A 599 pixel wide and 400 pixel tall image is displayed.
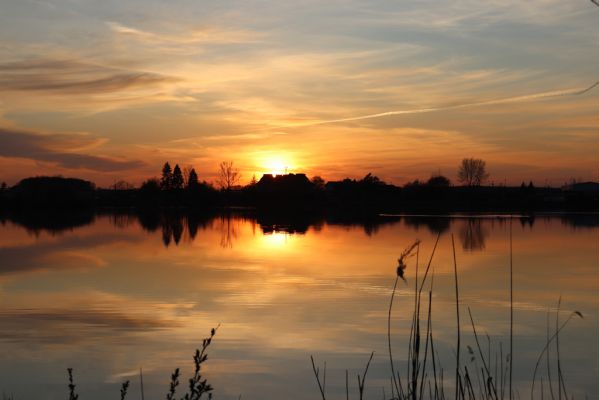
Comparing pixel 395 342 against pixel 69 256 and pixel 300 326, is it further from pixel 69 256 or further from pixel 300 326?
pixel 69 256

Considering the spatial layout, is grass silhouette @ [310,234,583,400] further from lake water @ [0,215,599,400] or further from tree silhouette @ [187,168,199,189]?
tree silhouette @ [187,168,199,189]

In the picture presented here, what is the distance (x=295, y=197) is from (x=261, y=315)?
290 feet

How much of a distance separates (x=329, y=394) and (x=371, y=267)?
12.6m

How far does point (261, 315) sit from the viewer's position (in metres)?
12.6

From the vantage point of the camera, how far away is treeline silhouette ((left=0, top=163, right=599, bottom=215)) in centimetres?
8450

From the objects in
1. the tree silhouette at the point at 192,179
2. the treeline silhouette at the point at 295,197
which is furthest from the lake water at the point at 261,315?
the tree silhouette at the point at 192,179

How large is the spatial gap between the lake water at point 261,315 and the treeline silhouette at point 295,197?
60.3m

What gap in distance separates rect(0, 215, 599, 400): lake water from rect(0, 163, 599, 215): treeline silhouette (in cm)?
6026

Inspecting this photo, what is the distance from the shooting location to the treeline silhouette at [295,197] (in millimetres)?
84500

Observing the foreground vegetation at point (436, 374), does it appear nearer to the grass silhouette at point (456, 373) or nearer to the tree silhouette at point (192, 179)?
the grass silhouette at point (456, 373)

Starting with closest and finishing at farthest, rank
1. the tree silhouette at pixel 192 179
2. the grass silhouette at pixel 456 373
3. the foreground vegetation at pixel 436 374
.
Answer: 1. the grass silhouette at pixel 456 373
2. the foreground vegetation at pixel 436 374
3. the tree silhouette at pixel 192 179

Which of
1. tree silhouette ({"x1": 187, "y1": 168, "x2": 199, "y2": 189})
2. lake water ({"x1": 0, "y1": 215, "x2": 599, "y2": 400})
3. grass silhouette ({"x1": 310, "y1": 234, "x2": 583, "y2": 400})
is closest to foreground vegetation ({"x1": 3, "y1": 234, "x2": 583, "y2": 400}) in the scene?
grass silhouette ({"x1": 310, "y1": 234, "x2": 583, "y2": 400})

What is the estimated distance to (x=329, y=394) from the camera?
8.00 m

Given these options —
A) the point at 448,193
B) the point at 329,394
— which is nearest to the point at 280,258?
the point at 329,394
